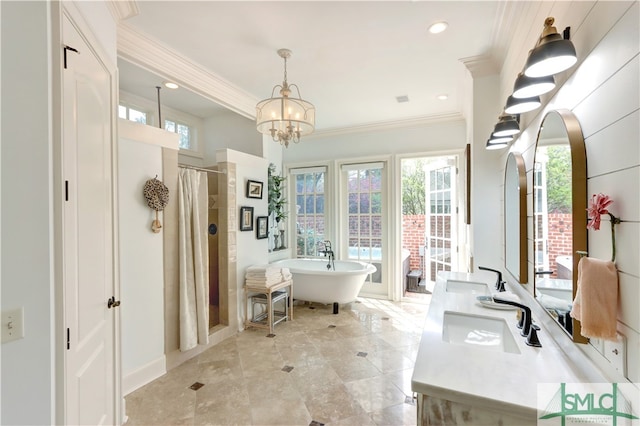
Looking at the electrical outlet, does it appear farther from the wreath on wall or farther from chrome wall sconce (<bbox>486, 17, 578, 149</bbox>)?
chrome wall sconce (<bbox>486, 17, 578, 149</bbox>)

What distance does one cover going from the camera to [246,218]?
11.9 ft

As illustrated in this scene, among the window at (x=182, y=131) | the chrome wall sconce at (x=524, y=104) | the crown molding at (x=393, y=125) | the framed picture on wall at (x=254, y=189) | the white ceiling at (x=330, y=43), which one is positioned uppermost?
the white ceiling at (x=330, y=43)

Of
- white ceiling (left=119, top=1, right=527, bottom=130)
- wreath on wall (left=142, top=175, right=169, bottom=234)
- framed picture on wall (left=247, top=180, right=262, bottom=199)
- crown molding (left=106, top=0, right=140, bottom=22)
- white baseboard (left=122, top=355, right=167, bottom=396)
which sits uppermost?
white ceiling (left=119, top=1, right=527, bottom=130)

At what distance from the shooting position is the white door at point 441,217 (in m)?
4.32

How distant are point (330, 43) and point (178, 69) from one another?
1.44 metres

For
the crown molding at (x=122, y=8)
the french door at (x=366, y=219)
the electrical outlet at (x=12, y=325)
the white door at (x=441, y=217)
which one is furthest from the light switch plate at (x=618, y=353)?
the french door at (x=366, y=219)

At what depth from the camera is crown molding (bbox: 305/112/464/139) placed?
4.21 m

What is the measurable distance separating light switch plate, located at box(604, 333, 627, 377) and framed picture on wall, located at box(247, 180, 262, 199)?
3.35m

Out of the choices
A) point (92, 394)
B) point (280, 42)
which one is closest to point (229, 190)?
point (280, 42)

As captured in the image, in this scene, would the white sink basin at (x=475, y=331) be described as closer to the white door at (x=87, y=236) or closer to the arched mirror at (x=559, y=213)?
the arched mirror at (x=559, y=213)

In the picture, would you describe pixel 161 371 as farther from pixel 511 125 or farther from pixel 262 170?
pixel 511 125

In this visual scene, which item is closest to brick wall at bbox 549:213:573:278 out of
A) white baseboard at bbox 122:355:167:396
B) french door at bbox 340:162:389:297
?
white baseboard at bbox 122:355:167:396

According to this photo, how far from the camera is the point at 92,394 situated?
4.83ft

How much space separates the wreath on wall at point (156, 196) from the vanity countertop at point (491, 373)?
228cm
